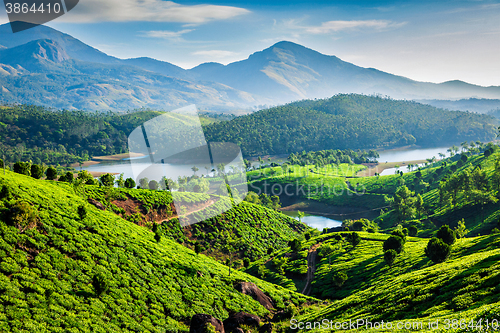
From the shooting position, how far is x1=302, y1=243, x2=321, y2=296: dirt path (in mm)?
43594

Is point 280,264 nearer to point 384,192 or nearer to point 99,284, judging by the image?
point 99,284

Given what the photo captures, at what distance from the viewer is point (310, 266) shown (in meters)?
50.6

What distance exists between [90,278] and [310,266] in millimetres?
37736

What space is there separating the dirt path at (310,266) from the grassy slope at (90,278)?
11.2 metres

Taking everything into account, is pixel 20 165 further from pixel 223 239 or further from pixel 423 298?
pixel 423 298

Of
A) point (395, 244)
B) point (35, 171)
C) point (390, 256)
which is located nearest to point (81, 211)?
point (35, 171)

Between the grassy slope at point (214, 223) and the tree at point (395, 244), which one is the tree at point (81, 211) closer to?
the grassy slope at point (214, 223)

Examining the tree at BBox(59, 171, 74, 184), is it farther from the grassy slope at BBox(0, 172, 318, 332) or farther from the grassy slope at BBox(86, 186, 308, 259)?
the grassy slope at BBox(0, 172, 318, 332)

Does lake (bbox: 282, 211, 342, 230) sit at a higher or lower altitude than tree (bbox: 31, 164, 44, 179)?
lower

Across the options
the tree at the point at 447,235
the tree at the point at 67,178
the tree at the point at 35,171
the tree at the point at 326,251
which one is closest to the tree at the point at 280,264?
the tree at the point at 326,251

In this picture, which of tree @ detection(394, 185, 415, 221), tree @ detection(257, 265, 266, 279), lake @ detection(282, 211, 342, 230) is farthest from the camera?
lake @ detection(282, 211, 342, 230)

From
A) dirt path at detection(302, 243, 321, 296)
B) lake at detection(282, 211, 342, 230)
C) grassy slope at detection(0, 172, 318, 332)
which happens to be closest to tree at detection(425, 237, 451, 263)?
dirt path at detection(302, 243, 321, 296)

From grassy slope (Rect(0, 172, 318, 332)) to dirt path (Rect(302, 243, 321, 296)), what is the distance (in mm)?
11211

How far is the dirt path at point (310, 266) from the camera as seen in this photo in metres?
43.6
